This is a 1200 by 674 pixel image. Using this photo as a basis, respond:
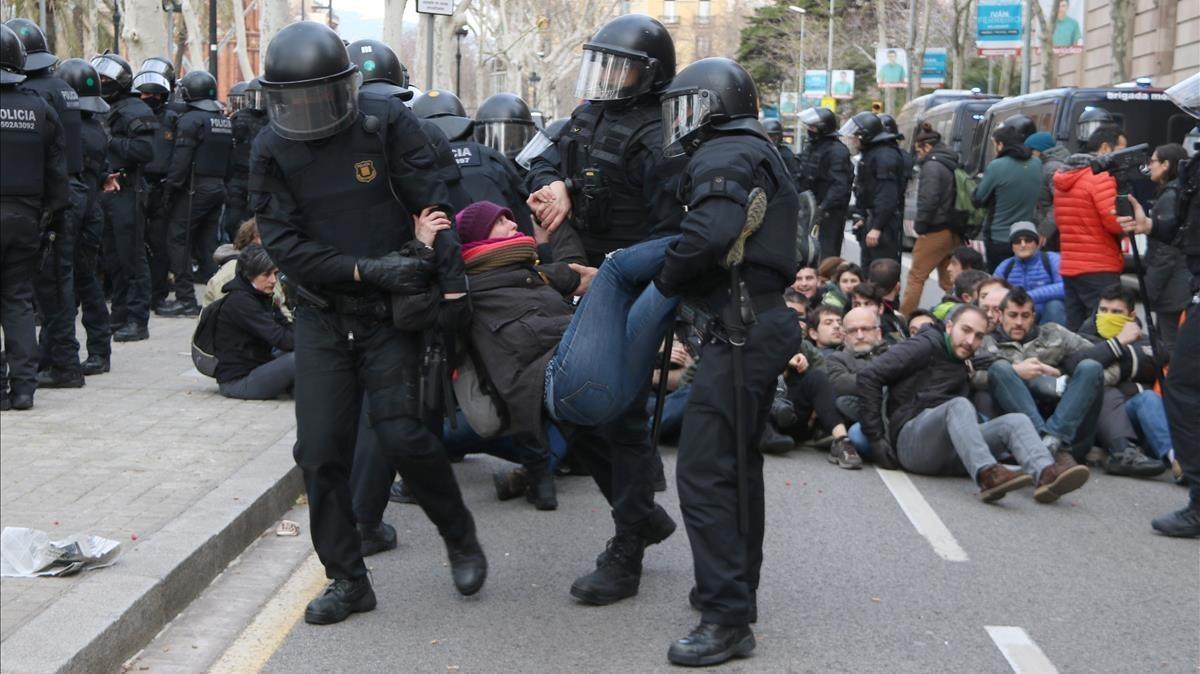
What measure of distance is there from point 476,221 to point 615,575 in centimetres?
144

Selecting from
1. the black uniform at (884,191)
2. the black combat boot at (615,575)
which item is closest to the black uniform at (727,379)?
the black combat boot at (615,575)

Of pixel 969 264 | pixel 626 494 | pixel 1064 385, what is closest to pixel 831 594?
pixel 626 494

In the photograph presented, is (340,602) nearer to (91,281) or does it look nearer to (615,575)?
(615,575)

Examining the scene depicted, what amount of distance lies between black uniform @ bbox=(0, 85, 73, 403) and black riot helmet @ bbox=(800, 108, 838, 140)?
8.91 m

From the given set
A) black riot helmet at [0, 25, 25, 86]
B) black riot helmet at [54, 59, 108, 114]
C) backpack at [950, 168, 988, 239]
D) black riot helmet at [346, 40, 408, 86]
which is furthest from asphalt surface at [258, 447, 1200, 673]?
backpack at [950, 168, 988, 239]

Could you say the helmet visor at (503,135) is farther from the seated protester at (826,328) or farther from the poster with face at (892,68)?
the poster with face at (892,68)

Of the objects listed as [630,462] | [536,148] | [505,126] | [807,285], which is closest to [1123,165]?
[807,285]

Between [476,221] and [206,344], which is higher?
[476,221]

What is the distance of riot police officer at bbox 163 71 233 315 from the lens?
43.6 ft

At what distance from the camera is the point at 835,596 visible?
5938 mm

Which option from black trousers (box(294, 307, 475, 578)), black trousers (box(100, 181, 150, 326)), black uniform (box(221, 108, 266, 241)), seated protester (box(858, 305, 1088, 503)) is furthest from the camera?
black uniform (box(221, 108, 266, 241))

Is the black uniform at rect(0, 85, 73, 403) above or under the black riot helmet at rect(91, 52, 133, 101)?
under

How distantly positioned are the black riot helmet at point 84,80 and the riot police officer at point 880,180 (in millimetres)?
7420

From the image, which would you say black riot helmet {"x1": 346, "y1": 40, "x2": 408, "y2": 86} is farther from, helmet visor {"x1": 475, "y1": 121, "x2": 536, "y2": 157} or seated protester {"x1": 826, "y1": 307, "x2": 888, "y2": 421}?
seated protester {"x1": 826, "y1": 307, "x2": 888, "y2": 421}
